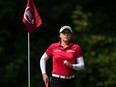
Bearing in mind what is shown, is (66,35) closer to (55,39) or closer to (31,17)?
(31,17)

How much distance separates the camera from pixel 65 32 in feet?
31.6

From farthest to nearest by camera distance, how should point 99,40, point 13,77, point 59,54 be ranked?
1. point 99,40
2. point 13,77
3. point 59,54

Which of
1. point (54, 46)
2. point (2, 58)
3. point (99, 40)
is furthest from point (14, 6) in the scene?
point (54, 46)

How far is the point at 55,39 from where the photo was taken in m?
19.6

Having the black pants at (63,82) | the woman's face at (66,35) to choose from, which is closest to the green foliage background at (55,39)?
the black pants at (63,82)

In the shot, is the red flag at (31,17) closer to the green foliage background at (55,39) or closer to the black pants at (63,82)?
the black pants at (63,82)

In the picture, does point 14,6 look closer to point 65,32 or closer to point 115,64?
point 115,64

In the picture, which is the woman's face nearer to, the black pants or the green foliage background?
the black pants

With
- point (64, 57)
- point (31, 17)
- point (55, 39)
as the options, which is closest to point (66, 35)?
point (64, 57)

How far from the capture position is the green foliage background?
1845 cm

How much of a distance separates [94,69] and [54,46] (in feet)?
30.3

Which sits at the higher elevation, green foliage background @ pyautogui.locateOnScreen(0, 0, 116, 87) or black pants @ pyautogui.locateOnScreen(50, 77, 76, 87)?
green foliage background @ pyautogui.locateOnScreen(0, 0, 116, 87)

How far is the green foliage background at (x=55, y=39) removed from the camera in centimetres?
1845

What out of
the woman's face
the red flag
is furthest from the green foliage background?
the woman's face
